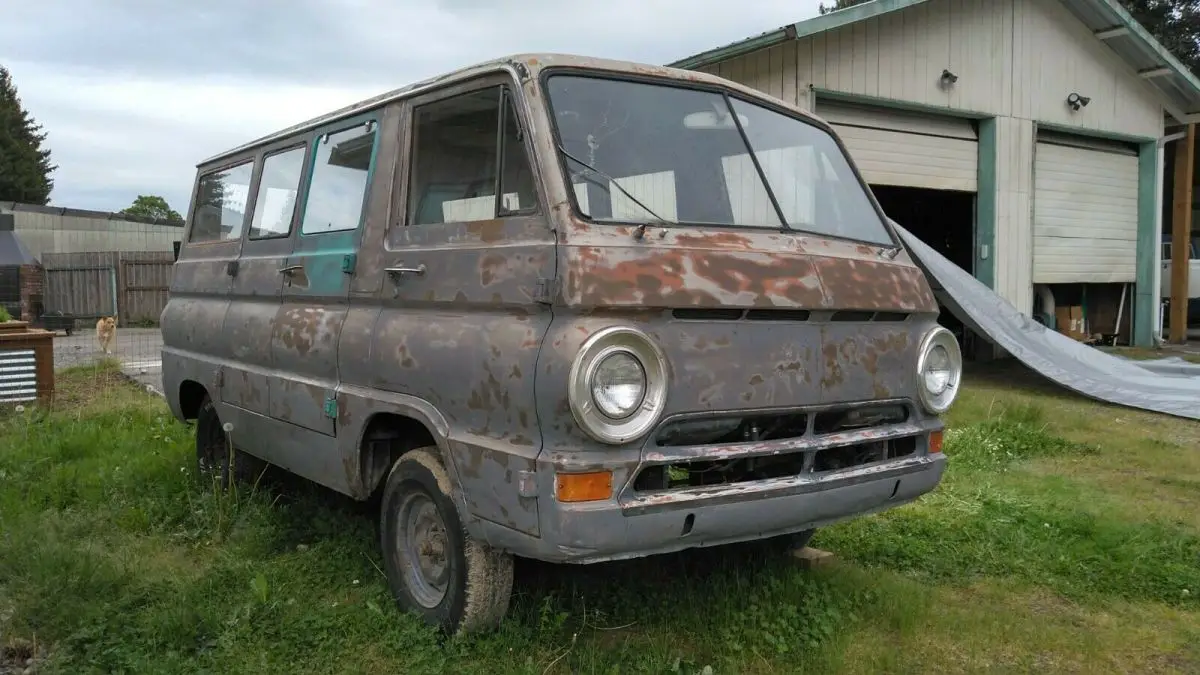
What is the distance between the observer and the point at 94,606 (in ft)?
12.4

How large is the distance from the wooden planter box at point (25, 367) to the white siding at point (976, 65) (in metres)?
7.02

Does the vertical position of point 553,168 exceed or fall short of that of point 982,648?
it exceeds it

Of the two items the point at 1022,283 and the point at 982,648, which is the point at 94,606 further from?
the point at 1022,283

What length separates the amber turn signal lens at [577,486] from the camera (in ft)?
9.13

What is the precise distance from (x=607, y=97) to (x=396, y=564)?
2.04 m

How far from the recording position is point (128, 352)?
47.9ft

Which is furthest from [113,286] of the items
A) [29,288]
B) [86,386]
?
[86,386]

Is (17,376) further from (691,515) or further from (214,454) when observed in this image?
(691,515)

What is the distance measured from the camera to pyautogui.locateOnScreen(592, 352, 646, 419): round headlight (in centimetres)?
276

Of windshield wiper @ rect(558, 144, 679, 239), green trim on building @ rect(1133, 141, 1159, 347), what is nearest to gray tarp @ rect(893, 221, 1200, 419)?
green trim on building @ rect(1133, 141, 1159, 347)

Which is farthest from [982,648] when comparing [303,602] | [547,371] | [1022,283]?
[1022,283]

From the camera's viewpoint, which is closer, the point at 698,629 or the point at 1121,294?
the point at 698,629

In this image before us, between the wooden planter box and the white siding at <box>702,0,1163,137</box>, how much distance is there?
7022 mm

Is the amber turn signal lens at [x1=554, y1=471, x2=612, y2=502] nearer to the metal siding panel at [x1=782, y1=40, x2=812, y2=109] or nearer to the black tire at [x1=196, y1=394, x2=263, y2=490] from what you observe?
the black tire at [x1=196, y1=394, x2=263, y2=490]
